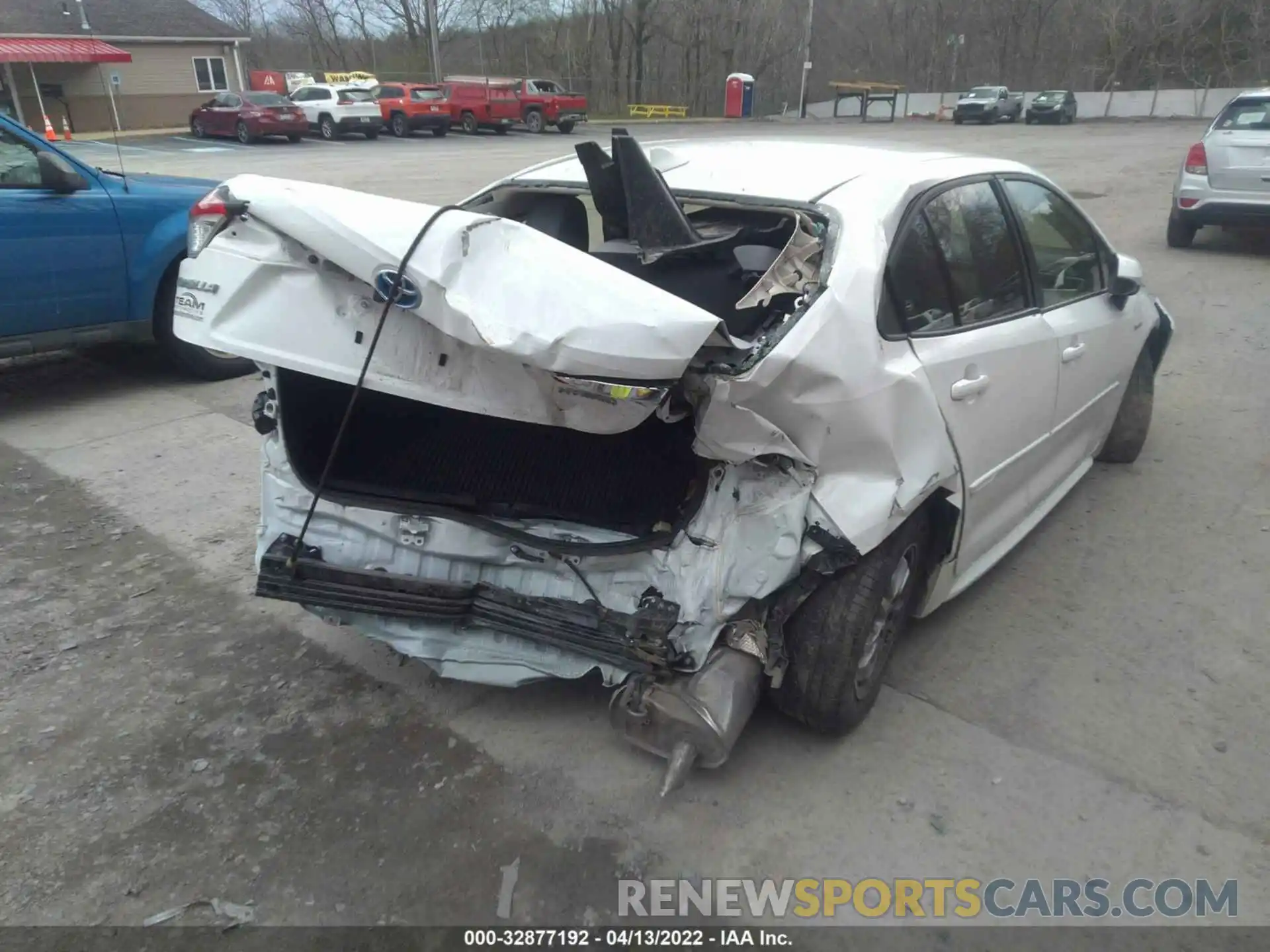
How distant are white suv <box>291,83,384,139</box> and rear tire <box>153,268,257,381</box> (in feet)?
85.7

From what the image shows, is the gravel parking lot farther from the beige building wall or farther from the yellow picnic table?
the yellow picnic table

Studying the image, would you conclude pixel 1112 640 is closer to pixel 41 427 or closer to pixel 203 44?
pixel 41 427

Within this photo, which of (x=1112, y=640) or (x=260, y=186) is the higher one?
(x=260, y=186)

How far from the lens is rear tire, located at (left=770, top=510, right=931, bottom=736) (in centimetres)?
272

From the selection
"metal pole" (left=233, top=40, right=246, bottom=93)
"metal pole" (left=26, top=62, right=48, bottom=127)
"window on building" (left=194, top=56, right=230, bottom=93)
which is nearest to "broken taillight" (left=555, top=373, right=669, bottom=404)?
"metal pole" (left=26, top=62, right=48, bottom=127)

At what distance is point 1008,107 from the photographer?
4075cm

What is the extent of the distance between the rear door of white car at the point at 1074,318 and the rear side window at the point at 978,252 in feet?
0.53

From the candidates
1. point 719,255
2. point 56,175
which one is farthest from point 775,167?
point 56,175

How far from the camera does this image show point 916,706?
3121 mm

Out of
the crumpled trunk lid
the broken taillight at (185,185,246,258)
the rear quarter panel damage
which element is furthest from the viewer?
the broken taillight at (185,185,246,258)

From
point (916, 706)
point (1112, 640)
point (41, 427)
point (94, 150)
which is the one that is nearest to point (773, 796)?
point (916, 706)

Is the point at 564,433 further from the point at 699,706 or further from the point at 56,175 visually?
the point at 56,175

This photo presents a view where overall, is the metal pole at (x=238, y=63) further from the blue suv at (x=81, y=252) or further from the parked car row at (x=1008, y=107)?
the blue suv at (x=81, y=252)

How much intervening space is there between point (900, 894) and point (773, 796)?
0.45 metres
